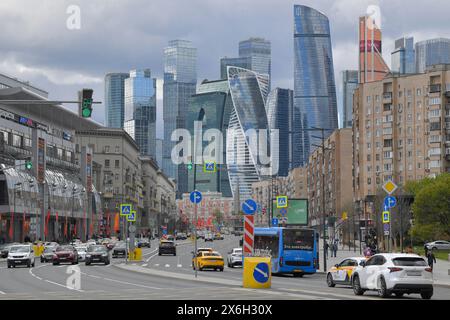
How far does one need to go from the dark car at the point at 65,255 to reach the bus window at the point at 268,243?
19.0 metres

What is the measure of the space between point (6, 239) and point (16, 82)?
3651 centimetres

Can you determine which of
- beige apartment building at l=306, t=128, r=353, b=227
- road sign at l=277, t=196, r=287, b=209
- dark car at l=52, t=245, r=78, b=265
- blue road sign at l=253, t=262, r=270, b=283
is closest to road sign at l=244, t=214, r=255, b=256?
blue road sign at l=253, t=262, r=270, b=283

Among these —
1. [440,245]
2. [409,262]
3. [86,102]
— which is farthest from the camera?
[440,245]

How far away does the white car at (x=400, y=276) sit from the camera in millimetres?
27672

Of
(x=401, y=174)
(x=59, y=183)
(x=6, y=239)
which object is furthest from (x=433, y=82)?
(x=6, y=239)

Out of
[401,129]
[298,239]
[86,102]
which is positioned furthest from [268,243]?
[401,129]

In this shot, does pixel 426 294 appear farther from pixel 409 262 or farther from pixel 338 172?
pixel 338 172

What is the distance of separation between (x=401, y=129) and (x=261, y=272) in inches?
4523

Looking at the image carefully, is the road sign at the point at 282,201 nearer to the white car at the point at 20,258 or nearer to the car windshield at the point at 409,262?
the white car at the point at 20,258

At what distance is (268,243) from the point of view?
48.9 m

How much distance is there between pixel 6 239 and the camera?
11319 centimetres
